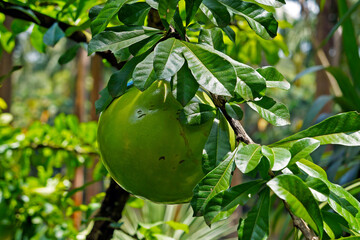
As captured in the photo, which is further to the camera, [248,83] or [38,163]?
[38,163]

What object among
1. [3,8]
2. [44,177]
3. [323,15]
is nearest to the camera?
[3,8]

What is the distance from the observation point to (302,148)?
291mm

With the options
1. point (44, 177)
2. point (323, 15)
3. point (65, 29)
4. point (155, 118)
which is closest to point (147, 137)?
point (155, 118)

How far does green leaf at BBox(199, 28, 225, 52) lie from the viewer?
0.35m

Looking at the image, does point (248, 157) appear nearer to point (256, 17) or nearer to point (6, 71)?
point (256, 17)

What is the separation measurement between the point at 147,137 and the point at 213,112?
6cm

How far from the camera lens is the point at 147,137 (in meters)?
0.36

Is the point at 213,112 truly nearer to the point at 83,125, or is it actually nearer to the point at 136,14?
the point at 136,14

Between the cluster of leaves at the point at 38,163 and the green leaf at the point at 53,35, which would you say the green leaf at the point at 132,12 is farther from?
the cluster of leaves at the point at 38,163

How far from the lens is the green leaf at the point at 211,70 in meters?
0.29

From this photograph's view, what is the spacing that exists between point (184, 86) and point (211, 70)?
0.08 feet

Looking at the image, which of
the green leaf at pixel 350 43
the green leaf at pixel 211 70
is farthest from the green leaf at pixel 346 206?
the green leaf at pixel 350 43

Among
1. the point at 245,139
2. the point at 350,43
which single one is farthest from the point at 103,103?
the point at 350,43

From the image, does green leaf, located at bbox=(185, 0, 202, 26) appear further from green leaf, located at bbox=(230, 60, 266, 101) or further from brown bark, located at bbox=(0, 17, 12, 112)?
brown bark, located at bbox=(0, 17, 12, 112)
